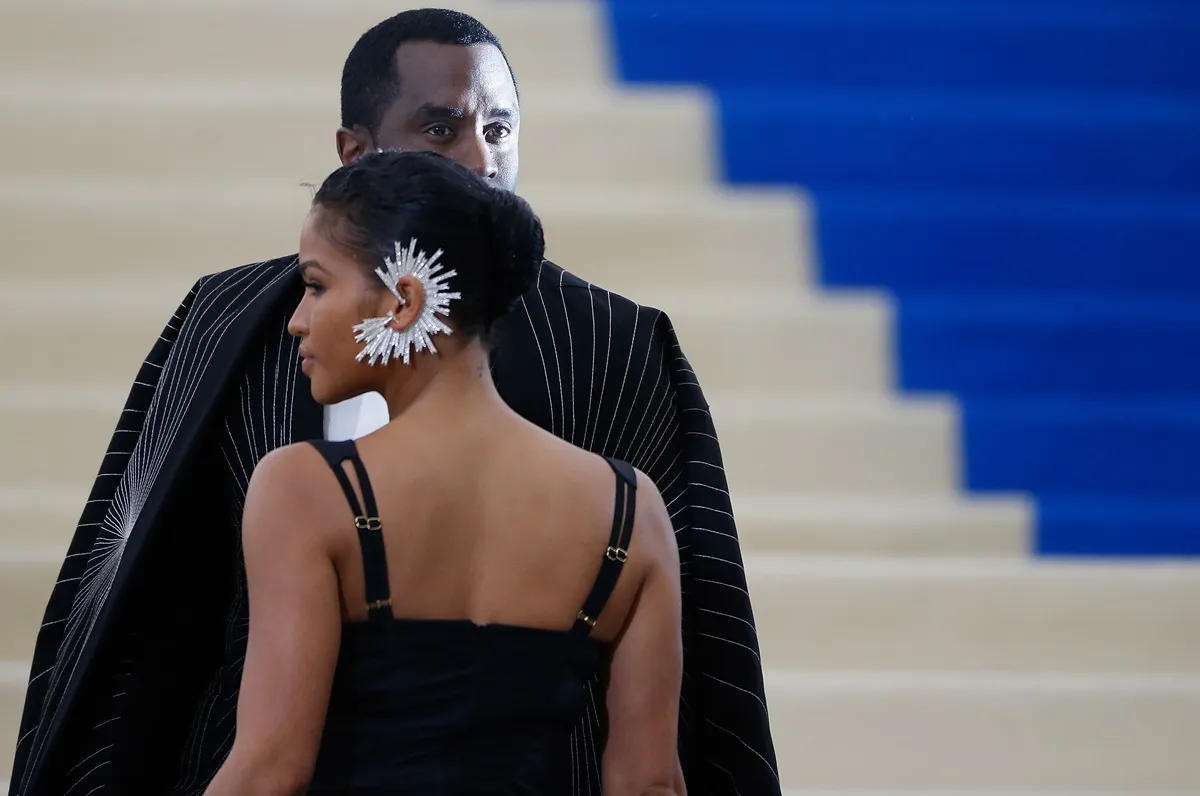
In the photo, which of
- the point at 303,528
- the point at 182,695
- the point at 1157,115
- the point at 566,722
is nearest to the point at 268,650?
the point at 303,528

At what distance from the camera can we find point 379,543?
1200 millimetres

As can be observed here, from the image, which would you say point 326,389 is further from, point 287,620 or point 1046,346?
point 1046,346

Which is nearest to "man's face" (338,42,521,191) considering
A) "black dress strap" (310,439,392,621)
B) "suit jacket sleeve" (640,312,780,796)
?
"suit jacket sleeve" (640,312,780,796)

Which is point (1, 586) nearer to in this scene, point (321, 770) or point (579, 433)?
point (579, 433)

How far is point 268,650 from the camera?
1.20m

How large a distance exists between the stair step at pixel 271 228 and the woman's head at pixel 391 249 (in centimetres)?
178

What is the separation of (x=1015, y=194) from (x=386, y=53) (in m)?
1.78

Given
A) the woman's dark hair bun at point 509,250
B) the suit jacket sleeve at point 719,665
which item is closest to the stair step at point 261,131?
the suit jacket sleeve at point 719,665

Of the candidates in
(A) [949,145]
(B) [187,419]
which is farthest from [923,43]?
(B) [187,419]

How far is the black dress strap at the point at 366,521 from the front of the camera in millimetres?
1198

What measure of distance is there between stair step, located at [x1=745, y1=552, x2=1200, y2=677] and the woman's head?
1557 millimetres

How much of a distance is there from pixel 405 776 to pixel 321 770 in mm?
72

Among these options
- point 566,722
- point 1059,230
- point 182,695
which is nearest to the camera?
point 566,722

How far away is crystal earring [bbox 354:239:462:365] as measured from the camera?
1255 millimetres
